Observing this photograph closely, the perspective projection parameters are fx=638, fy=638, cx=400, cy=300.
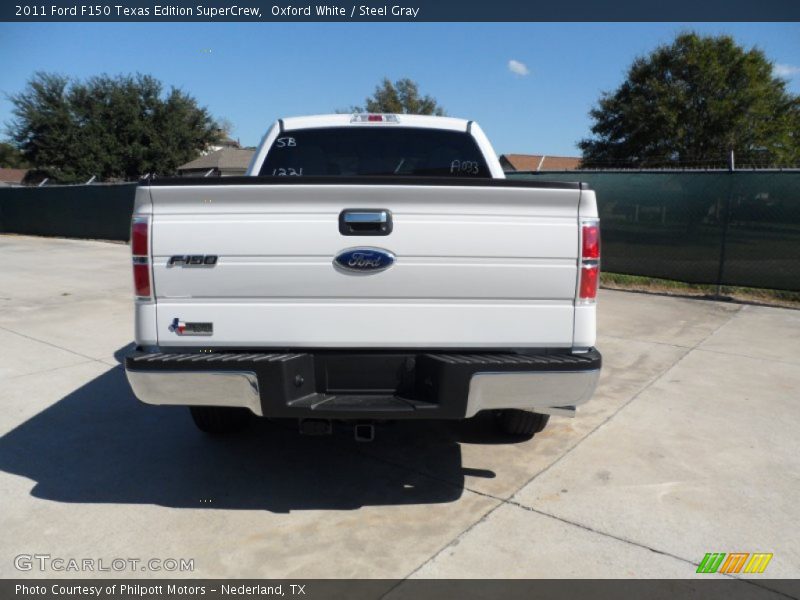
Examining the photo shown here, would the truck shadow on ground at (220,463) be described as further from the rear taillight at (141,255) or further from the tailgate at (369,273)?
the rear taillight at (141,255)

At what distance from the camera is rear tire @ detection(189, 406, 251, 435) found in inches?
161

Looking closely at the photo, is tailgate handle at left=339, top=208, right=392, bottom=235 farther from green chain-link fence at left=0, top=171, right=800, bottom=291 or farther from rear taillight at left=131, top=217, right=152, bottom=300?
green chain-link fence at left=0, top=171, right=800, bottom=291

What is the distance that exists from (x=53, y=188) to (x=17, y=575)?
934 inches

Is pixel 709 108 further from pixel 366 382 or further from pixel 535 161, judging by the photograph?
pixel 535 161

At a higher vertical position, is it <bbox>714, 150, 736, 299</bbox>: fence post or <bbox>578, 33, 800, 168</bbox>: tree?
<bbox>578, 33, 800, 168</bbox>: tree

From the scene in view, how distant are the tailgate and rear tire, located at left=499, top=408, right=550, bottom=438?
49.3 inches

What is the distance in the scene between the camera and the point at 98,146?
39094 mm

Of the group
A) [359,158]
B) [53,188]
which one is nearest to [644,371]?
[359,158]

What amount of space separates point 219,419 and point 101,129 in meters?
41.2

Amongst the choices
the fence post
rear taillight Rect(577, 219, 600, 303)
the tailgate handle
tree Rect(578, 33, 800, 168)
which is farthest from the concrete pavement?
tree Rect(578, 33, 800, 168)

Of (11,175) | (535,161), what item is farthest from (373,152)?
(11,175)

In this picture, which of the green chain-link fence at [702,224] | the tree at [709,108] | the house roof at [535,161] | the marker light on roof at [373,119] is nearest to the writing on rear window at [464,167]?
the marker light on roof at [373,119]

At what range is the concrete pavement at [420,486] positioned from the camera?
296 cm

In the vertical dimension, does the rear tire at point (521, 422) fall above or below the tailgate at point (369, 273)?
below
